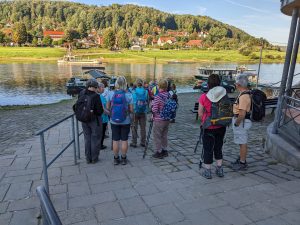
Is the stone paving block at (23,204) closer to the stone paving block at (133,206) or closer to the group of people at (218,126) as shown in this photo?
the stone paving block at (133,206)

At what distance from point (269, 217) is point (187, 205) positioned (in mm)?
1030

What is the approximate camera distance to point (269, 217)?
3.34 meters

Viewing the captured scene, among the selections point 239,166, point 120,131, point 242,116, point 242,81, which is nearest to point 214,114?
point 242,116

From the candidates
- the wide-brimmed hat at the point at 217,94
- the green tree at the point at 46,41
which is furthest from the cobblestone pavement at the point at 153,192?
→ the green tree at the point at 46,41

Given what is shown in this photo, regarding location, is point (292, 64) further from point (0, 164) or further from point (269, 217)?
point (0, 164)

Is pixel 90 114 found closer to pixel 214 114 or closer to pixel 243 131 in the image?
pixel 214 114

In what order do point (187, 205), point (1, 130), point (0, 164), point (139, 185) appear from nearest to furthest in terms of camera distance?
point (187, 205)
point (139, 185)
point (0, 164)
point (1, 130)

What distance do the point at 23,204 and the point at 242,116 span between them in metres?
3.66

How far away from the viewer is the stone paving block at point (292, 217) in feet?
10.6

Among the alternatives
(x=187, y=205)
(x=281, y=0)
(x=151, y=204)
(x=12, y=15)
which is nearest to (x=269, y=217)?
(x=187, y=205)

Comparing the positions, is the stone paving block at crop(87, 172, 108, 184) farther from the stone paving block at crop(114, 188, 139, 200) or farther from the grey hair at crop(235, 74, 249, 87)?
the grey hair at crop(235, 74, 249, 87)

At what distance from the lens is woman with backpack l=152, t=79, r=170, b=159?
5.43 meters

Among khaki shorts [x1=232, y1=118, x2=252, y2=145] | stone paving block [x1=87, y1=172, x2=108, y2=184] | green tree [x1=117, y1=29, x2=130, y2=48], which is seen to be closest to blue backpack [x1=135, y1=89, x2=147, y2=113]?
stone paving block [x1=87, y1=172, x2=108, y2=184]

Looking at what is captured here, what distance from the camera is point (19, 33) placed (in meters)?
116
